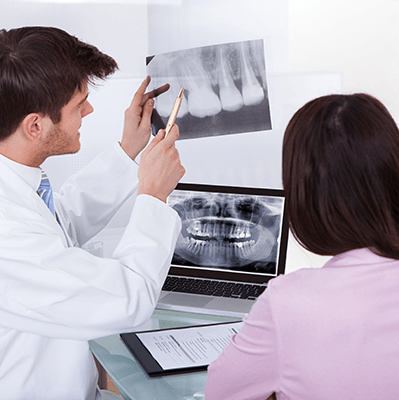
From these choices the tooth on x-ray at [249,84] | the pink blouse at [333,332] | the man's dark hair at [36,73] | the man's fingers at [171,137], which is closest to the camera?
the pink blouse at [333,332]

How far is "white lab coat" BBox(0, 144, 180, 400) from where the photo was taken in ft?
2.84

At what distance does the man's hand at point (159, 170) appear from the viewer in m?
1.04

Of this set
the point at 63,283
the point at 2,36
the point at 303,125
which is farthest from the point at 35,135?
the point at 303,125

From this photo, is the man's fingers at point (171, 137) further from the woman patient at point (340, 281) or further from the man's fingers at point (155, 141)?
the woman patient at point (340, 281)

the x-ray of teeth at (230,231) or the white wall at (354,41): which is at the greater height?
the white wall at (354,41)

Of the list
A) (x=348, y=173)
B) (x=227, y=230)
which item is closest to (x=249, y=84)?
(x=227, y=230)

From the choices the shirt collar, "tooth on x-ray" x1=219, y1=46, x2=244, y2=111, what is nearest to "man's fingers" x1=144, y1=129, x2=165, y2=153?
the shirt collar

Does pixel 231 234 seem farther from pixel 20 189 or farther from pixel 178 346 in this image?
pixel 20 189

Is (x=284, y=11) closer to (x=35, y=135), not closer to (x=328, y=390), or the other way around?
(x=35, y=135)

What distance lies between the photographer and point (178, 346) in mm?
1031

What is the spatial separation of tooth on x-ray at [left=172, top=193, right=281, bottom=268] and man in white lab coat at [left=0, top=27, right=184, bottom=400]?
0.35m

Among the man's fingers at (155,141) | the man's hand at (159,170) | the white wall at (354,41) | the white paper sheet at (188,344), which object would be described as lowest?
the white paper sheet at (188,344)

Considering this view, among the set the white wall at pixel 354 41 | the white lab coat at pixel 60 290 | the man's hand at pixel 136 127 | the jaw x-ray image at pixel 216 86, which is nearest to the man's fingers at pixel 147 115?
the man's hand at pixel 136 127

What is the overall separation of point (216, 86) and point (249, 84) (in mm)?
111
